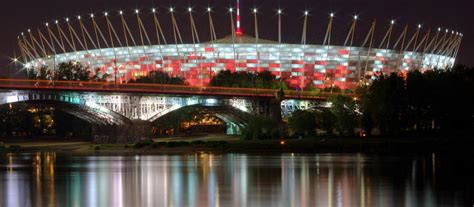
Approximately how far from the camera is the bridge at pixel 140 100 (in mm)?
121250

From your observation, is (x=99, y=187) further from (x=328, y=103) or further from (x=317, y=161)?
(x=328, y=103)

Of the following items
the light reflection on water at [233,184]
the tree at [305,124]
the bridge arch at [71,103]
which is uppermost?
the bridge arch at [71,103]

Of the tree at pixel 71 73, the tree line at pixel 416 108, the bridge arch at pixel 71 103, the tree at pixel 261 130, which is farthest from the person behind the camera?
the tree at pixel 71 73

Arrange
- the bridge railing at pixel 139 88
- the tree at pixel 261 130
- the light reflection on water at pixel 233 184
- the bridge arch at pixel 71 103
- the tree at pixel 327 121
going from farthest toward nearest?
the tree at pixel 261 130, the tree at pixel 327 121, the bridge railing at pixel 139 88, the bridge arch at pixel 71 103, the light reflection on water at pixel 233 184

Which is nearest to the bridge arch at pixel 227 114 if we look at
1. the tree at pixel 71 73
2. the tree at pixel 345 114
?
the tree at pixel 345 114

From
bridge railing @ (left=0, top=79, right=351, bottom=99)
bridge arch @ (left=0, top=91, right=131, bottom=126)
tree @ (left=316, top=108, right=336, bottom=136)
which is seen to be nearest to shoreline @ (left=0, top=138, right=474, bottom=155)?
bridge arch @ (left=0, top=91, right=131, bottom=126)

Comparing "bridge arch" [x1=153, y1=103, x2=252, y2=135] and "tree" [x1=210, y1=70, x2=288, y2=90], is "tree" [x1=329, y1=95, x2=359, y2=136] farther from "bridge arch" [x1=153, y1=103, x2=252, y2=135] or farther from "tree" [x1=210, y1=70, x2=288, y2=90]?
"tree" [x1=210, y1=70, x2=288, y2=90]

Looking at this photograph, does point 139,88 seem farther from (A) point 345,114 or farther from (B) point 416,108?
(B) point 416,108

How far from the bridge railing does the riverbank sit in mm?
8271

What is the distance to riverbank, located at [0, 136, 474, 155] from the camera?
105m

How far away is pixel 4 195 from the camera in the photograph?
174 feet

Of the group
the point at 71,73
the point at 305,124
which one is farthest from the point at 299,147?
the point at 71,73

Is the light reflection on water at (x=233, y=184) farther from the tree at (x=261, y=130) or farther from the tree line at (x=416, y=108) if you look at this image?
the tree at (x=261, y=130)

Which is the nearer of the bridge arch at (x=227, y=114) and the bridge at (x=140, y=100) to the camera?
the bridge at (x=140, y=100)
